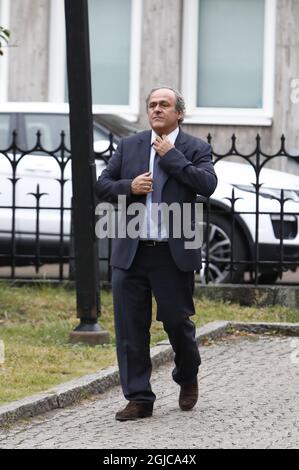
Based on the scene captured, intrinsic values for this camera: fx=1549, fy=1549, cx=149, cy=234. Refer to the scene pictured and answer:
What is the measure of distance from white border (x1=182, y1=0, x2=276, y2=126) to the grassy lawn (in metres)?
7.99

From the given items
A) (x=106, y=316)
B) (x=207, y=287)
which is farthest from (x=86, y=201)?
(x=207, y=287)

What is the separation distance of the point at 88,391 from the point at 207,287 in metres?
4.10

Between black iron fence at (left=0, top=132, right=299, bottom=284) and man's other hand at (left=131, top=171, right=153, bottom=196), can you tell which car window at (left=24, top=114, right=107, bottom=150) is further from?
man's other hand at (left=131, top=171, right=153, bottom=196)

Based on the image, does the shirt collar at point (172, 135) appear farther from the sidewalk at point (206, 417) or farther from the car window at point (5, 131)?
the car window at point (5, 131)

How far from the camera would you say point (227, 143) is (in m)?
21.1

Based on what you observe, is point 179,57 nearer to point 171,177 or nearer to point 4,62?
point 4,62

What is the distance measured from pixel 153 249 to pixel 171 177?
415 mm

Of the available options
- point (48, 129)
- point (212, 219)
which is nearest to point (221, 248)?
point (212, 219)

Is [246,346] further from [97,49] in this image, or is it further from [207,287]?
[97,49]

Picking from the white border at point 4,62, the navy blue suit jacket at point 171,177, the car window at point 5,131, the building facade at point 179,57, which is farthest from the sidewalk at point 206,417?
the white border at point 4,62

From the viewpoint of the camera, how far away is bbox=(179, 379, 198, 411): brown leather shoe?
889cm

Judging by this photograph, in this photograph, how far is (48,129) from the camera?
1518cm
